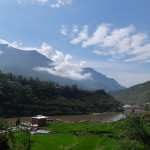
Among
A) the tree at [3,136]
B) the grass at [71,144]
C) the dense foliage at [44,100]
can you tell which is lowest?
the grass at [71,144]

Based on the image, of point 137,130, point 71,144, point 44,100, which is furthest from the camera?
point 44,100

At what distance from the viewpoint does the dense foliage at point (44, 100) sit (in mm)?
113062

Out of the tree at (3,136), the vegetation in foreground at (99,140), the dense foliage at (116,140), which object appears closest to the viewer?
the tree at (3,136)

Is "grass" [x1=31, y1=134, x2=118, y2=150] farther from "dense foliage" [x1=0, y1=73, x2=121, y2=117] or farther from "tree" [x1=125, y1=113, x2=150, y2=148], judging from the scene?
"dense foliage" [x1=0, y1=73, x2=121, y2=117]

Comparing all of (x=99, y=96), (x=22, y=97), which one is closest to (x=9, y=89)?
(x=22, y=97)

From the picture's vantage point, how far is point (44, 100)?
127938 mm

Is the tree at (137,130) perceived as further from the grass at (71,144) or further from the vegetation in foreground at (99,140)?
the grass at (71,144)

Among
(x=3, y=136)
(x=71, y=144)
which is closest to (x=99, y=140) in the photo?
(x=71, y=144)

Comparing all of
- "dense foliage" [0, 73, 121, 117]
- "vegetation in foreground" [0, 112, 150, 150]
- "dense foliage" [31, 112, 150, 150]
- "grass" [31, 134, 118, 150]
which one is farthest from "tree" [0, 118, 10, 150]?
"dense foliage" [0, 73, 121, 117]

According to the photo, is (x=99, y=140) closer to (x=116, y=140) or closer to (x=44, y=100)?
(x=116, y=140)

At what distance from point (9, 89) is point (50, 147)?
82.9 metres

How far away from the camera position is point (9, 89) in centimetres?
12294

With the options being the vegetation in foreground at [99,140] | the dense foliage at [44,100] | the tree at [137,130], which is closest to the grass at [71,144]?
the vegetation in foreground at [99,140]

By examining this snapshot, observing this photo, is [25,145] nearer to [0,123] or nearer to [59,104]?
[0,123]
